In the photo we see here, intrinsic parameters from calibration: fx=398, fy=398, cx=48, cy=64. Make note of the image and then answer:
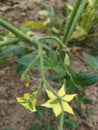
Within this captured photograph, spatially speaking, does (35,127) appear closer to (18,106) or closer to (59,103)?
(18,106)

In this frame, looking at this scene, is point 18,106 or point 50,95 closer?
point 50,95

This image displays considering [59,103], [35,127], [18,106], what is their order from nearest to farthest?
1. [59,103]
2. [35,127]
3. [18,106]

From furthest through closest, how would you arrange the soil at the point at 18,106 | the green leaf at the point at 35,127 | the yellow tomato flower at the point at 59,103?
the soil at the point at 18,106
the green leaf at the point at 35,127
the yellow tomato flower at the point at 59,103

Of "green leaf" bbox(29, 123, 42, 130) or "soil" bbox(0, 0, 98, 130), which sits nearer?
"green leaf" bbox(29, 123, 42, 130)

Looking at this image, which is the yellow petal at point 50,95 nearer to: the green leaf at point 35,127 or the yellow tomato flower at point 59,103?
the yellow tomato flower at point 59,103

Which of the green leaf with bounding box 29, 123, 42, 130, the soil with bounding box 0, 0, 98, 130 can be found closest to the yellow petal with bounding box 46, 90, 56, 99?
the green leaf with bounding box 29, 123, 42, 130

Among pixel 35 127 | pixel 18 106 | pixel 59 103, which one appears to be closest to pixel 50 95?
pixel 59 103

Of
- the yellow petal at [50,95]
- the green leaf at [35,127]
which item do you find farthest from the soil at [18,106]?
the yellow petal at [50,95]

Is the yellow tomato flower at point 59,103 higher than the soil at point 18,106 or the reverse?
higher

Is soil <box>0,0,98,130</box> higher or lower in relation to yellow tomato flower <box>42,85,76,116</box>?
lower

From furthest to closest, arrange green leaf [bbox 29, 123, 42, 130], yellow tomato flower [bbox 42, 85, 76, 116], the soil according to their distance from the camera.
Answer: the soil
green leaf [bbox 29, 123, 42, 130]
yellow tomato flower [bbox 42, 85, 76, 116]

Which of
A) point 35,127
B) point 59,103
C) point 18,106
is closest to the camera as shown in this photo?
point 59,103

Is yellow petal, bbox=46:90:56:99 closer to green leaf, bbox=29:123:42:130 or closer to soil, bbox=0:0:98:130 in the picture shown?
green leaf, bbox=29:123:42:130
